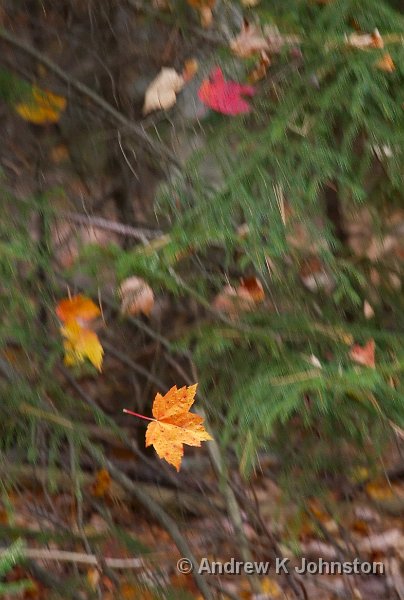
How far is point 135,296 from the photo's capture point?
2.11 metres

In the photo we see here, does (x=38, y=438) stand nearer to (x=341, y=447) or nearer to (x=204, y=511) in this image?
(x=204, y=511)

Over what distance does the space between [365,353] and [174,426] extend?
1.82 feet

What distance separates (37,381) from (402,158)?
1314 mm

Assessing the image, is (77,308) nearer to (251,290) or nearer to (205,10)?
(251,290)

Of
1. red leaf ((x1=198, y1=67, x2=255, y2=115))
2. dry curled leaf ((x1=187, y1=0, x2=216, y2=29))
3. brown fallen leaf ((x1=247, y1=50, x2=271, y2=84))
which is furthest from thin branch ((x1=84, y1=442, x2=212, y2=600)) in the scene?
dry curled leaf ((x1=187, y1=0, x2=216, y2=29))

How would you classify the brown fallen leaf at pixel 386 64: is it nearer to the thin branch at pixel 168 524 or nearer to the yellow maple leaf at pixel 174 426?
the yellow maple leaf at pixel 174 426

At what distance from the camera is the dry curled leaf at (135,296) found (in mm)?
2045

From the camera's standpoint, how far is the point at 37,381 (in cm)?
210

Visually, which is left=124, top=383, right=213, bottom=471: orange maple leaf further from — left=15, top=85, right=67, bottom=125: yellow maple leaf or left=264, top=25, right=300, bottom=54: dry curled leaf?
left=15, top=85, right=67, bottom=125: yellow maple leaf

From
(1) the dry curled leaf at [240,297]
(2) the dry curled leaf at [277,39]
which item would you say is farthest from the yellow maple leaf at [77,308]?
(2) the dry curled leaf at [277,39]

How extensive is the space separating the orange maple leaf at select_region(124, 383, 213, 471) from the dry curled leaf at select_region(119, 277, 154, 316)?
1.25 ft

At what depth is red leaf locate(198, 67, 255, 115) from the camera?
181cm

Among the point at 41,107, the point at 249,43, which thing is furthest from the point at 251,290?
the point at 41,107

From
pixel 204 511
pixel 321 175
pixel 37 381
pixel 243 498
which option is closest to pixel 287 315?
pixel 321 175
